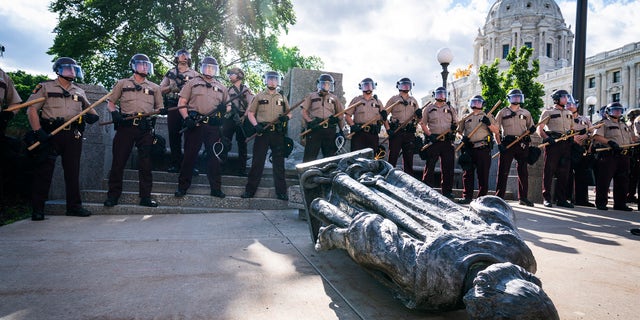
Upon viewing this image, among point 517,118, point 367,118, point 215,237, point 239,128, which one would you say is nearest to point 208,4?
point 239,128

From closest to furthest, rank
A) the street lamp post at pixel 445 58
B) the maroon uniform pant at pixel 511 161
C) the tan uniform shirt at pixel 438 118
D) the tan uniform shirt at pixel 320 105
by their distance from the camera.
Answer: the tan uniform shirt at pixel 320 105, the tan uniform shirt at pixel 438 118, the maroon uniform pant at pixel 511 161, the street lamp post at pixel 445 58

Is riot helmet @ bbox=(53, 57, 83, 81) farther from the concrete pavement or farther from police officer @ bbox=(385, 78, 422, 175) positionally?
police officer @ bbox=(385, 78, 422, 175)

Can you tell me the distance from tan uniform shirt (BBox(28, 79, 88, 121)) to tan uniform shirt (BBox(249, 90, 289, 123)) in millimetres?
2682

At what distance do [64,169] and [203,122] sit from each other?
6.83 feet

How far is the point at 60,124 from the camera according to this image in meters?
5.26

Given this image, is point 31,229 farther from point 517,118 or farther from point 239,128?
point 517,118

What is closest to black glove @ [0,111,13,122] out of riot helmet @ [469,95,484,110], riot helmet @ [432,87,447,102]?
riot helmet @ [432,87,447,102]

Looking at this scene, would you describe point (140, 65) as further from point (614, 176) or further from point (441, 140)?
point (614, 176)

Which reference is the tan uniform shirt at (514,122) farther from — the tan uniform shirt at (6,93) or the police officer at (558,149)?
the tan uniform shirt at (6,93)

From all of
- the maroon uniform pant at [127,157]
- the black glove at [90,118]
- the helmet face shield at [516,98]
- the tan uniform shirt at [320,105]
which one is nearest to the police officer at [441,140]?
the helmet face shield at [516,98]

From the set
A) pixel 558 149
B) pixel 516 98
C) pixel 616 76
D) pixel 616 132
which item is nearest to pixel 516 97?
pixel 516 98

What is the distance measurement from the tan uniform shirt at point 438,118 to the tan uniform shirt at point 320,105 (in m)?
2.13

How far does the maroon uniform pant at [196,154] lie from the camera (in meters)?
6.09

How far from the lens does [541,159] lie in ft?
30.5
